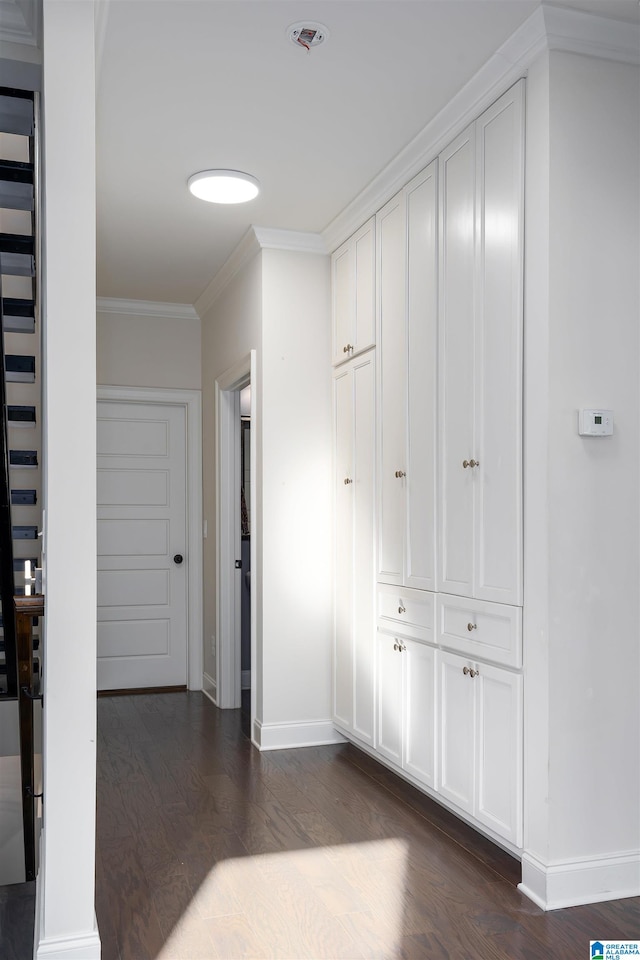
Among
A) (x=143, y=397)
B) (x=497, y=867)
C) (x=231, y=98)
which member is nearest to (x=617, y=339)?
(x=231, y=98)

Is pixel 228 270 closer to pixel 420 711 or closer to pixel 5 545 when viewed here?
pixel 5 545

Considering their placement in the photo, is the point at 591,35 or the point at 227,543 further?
the point at 227,543

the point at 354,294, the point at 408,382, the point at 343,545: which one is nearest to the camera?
the point at 408,382

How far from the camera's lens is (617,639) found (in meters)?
2.63

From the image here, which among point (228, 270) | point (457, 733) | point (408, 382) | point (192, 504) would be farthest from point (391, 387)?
point (192, 504)

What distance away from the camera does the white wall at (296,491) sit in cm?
439

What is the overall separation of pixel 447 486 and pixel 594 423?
28.2 inches

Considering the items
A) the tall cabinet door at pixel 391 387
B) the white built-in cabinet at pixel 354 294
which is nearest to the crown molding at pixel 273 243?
the white built-in cabinet at pixel 354 294

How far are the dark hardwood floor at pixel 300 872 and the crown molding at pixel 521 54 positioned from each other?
2.60 metres

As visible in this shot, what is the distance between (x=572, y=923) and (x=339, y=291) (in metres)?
3.06

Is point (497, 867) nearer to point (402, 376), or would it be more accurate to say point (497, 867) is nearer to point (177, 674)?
point (402, 376)

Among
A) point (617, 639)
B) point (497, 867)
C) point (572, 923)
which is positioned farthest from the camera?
point (497, 867)

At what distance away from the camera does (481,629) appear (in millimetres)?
2928

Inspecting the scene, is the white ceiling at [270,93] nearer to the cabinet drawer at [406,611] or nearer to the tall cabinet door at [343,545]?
the tall cabinet door at [343,545]
